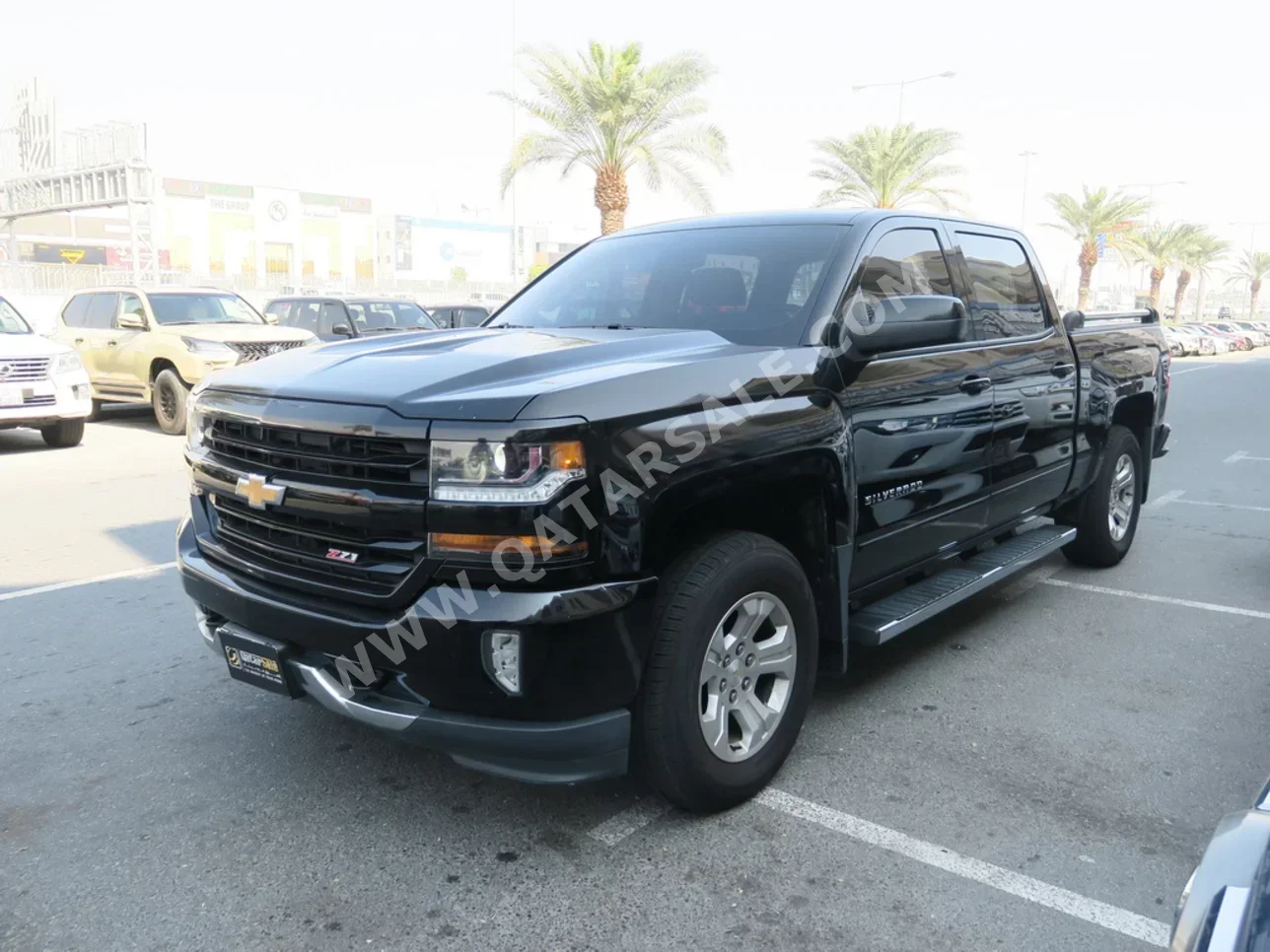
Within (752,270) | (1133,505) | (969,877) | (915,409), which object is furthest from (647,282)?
(1133,505)

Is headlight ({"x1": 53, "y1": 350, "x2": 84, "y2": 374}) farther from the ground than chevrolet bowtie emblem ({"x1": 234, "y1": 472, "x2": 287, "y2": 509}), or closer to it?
farther from the ground

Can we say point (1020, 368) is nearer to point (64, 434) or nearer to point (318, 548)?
point (318, 548)

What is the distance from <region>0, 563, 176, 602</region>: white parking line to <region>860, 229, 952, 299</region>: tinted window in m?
4.40

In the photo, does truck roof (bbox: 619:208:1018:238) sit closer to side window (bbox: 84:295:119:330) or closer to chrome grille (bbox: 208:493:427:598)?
chrome grille (bbox: 208:493:427:598)

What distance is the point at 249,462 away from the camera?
319 cm

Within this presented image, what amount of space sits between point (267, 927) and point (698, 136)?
22355 millimetres

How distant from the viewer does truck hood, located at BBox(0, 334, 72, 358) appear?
407 inches

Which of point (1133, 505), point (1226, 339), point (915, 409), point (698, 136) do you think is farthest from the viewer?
point (1226, 339)

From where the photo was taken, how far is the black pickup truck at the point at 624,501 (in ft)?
8.82

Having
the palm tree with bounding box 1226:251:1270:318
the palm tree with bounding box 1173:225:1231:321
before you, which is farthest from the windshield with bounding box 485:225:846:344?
the palm tree with bounding box 1226:251:1270:318

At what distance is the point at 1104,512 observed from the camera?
5.96 m

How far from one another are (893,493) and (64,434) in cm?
1023

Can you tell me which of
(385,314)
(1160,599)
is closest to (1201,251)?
(385,314)

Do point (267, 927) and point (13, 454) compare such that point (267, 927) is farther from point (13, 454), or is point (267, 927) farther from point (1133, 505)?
point (13, 454)
